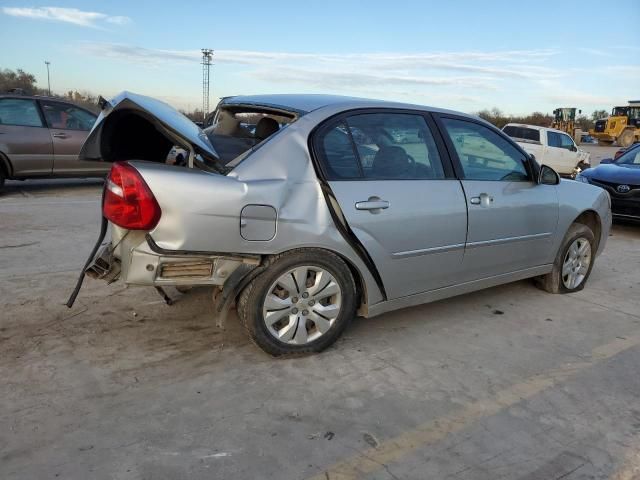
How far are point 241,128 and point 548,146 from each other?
51.0 feet

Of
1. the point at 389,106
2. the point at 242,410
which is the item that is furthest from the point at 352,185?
the point at 242,410

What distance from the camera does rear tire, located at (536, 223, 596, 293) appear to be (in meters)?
4.96

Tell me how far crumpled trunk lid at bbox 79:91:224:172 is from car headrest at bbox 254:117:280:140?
577 mm

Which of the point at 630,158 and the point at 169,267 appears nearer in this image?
the point at 169,267

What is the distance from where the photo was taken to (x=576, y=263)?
203 inches

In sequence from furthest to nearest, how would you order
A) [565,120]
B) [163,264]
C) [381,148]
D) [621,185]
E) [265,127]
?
1. [565,120]
2. [621,185]
3. [265,127]
4. [381,148]
5. [163,264]

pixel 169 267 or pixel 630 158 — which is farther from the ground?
pixel 630 158

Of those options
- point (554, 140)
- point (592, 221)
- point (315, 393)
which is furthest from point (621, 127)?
point (315, 393)

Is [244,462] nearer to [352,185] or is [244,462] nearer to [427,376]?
[427,376]

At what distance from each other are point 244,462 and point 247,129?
2.65 metres

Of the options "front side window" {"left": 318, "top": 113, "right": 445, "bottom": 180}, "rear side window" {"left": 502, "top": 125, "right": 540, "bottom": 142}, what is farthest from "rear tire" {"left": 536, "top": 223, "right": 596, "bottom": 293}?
"rear side window" {"left": 502, "top": 125, "right": 540, "bottom": 142}

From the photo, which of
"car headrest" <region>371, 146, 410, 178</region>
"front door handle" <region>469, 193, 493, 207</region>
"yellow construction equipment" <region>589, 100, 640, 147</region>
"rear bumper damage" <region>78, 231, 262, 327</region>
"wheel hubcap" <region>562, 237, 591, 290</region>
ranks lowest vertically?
"wheel hubcap" <region>562, 237, 591, 290</region>

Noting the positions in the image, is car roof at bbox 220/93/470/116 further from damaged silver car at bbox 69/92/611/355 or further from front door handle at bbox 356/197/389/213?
front door handle at bbox 356/197/389/213

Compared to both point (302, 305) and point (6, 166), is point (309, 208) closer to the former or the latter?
point (302, 305)
